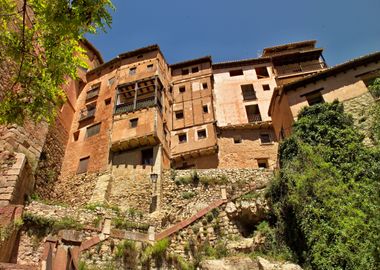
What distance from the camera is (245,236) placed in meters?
13.1

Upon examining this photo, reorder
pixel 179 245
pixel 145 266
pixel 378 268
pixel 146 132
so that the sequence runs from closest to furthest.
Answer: pixel 378 268, pixel 145 266, pixel 179 245, pixel 146 132

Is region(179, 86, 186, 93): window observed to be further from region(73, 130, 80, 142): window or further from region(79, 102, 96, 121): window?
region(73, 130, 80, 142): window

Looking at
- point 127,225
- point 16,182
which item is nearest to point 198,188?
point 127,225

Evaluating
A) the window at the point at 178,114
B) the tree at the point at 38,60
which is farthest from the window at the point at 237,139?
the tree at the point at 38,60

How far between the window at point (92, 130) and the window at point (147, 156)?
4737 mm

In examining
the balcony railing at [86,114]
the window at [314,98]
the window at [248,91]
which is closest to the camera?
the window at [314,98]

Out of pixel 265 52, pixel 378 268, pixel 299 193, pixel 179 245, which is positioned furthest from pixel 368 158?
pixel 265 52

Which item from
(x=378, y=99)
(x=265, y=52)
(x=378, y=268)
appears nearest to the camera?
(x=378, y=268)

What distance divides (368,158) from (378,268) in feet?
14.7

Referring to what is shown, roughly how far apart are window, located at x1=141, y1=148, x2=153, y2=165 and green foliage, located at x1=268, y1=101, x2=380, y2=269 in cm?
980

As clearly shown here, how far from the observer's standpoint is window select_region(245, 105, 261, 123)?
27.3 m

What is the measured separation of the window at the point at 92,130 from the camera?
23.3 meters

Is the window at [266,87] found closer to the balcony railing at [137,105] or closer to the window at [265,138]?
the window at [265,138]

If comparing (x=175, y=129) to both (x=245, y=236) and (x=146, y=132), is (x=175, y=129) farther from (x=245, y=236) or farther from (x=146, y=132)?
(x=245, y=236)
